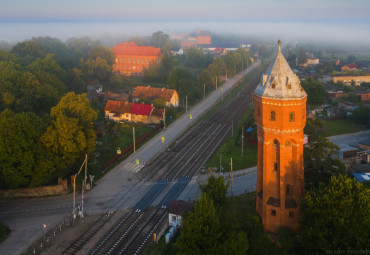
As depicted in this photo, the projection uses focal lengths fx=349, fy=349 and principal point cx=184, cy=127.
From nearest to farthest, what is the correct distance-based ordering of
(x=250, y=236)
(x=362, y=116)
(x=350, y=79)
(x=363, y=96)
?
(x=250, y=236), (x=362, y=116), (x=363, y=96), (x=350, y=79)

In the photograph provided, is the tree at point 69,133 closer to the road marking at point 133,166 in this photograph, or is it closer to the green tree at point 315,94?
Answer: the road marking at point 133,166

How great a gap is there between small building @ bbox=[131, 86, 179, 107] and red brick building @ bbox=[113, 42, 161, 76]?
50.4 m

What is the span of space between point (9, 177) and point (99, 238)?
13.8 m

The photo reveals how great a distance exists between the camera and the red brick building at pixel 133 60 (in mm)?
139500

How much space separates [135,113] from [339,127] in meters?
42.5

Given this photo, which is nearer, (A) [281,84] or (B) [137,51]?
(A) [281,84]

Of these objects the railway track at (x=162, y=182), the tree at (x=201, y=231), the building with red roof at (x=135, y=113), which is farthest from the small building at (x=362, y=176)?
the building with red roof at (x=135, y=113)

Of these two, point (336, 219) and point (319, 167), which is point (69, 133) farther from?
point (336, 219)

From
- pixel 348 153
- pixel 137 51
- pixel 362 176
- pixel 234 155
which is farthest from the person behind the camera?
pixel 137 51

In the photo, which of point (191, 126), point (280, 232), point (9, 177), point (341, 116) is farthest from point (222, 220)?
point (341, 116)

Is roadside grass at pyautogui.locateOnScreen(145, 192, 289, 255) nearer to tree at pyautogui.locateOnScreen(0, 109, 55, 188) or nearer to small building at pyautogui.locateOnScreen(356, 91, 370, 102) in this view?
tree at pyautogui.locateOnScreen(0, 109, 55, 188)

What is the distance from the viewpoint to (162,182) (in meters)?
47.8

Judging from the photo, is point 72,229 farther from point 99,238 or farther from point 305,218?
point 305,218

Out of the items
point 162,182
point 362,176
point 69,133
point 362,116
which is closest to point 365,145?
point 362,176
